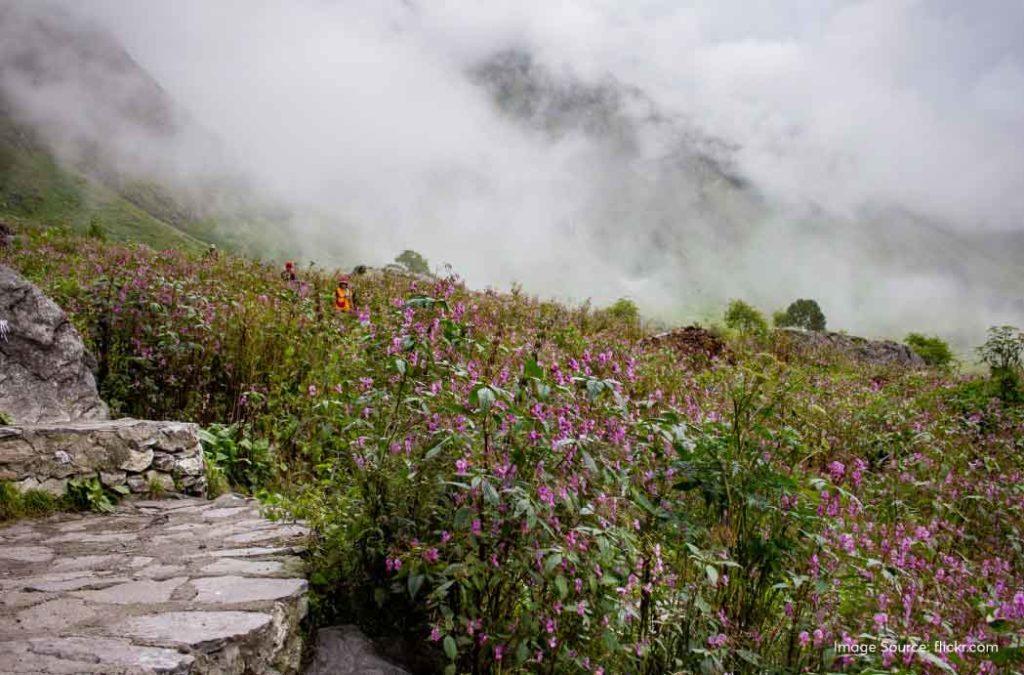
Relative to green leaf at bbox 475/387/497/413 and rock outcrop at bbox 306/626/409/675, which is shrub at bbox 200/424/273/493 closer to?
rock outcrop at bbox 306/626/409/675

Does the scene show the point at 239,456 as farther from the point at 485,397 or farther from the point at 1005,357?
the point at 1005,357

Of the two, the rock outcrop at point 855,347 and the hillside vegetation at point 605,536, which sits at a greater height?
the rock outcrop at point 855,347

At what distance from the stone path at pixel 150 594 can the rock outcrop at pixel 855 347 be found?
50.9 feet

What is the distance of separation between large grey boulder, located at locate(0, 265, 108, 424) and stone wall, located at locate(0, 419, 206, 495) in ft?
2.07

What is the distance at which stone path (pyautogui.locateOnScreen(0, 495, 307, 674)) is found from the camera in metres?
2.17

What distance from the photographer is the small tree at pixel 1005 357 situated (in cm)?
806

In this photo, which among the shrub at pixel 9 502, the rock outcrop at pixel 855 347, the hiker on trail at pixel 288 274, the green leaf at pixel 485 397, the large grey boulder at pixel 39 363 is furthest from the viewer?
the rock outcrop at pixel 855 347

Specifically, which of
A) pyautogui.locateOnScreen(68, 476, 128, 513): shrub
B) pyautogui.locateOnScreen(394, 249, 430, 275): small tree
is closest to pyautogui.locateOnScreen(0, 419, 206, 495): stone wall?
pyautogui.locateOnScreen(68, 476, 128, 513): shrub

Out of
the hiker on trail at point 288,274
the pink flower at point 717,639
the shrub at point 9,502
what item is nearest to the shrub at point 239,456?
the shrub at point 9,502

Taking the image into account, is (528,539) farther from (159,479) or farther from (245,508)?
(159,479)

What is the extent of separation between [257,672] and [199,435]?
139 inches

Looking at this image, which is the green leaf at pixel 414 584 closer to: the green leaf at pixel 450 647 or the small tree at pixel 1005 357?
the green leaf at pixel 450 647

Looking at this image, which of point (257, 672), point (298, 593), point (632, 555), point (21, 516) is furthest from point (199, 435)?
point (632, 555)

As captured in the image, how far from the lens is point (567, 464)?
8.30 feet
